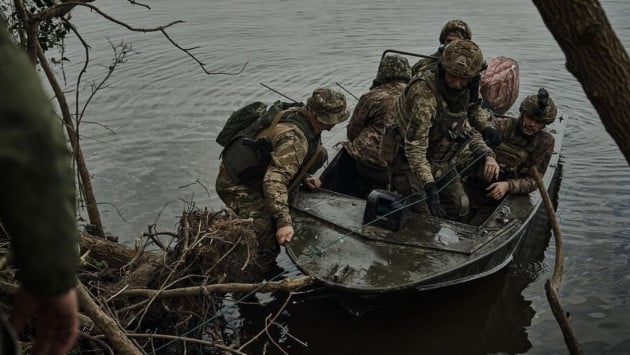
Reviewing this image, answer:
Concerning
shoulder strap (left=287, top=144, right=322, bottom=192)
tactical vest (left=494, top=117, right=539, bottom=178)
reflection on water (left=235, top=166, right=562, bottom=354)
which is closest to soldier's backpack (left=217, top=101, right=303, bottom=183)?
shoulder strap (left=287, top=144, right=322, bottom=192)

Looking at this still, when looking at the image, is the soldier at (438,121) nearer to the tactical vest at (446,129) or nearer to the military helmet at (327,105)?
the tactical vest at (446,129)

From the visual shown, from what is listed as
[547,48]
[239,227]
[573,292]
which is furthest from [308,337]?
[547,48]

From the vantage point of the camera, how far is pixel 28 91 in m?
1.54

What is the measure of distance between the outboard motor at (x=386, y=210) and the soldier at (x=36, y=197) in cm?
450

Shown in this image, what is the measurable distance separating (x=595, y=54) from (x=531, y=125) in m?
5.13

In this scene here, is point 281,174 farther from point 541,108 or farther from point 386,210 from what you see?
point 541,108

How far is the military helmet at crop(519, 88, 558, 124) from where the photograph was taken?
6789 mm

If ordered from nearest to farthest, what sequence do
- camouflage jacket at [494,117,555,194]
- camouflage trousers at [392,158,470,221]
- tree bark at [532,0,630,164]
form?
tree bark at [532,0,630,164] → camouflage trousers at [392,158,470,221] → camouflage jacket at [494,117,555,194]

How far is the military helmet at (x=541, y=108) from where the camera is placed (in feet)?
22.3

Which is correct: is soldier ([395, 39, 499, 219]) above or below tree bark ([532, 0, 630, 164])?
below

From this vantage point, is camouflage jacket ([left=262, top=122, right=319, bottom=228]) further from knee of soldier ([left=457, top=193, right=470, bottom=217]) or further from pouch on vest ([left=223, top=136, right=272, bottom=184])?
knee of soldier ([left=457, top=193, right=470, bottom=217])

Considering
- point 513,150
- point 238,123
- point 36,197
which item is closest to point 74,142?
point 238,123

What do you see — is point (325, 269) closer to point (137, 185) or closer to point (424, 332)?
point (424, 332)

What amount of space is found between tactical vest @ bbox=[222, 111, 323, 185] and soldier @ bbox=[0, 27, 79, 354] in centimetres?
418
